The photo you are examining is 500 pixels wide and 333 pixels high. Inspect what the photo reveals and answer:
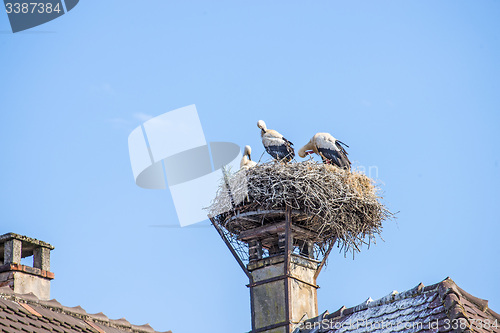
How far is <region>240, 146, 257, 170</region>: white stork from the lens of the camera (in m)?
13.0

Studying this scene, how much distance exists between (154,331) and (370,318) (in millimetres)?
2617

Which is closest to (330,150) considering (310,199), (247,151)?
(247,151)

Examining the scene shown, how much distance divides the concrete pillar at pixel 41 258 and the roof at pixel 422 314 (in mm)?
3096

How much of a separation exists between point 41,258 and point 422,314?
4.23m

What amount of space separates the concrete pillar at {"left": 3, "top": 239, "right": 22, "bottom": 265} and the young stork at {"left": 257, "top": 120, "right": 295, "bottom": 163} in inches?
177

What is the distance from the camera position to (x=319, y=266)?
37.2 ft

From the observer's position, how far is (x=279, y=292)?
10.7 meters

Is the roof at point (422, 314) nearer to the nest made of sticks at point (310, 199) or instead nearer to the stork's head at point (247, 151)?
the nest made of sticks at point (310, 199)

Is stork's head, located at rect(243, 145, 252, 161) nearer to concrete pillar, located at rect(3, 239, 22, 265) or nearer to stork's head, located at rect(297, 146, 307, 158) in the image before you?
stork's head, located at rect(297, 146, 307, 158)

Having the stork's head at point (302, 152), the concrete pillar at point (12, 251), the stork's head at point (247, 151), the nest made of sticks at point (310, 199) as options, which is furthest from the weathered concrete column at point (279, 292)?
the stork's head at point (302, 152)

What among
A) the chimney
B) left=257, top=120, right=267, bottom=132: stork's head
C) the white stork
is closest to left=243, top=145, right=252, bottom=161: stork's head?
the white stork

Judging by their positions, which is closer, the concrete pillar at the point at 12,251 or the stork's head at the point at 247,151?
the concrete pillar at the point at 12,251

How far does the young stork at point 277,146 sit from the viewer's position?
13.7m

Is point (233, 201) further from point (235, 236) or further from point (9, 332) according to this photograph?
point (9, 332)
